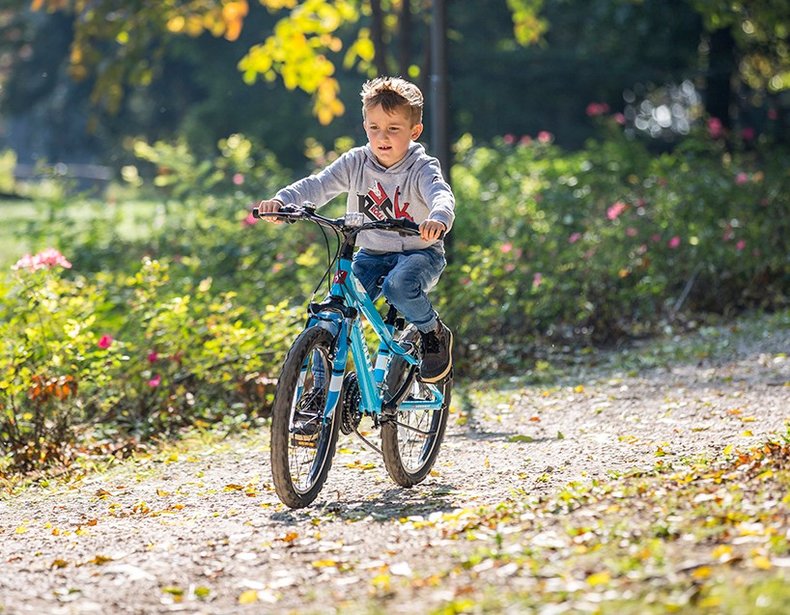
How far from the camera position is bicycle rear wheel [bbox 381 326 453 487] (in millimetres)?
6199

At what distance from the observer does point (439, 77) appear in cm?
1158

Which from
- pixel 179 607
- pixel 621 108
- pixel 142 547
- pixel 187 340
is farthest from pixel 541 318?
pixel 621 108

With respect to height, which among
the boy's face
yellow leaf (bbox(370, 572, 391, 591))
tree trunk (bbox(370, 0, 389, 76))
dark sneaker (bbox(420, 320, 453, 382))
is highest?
tree trunk (bbox(370, 0, 389, 76))

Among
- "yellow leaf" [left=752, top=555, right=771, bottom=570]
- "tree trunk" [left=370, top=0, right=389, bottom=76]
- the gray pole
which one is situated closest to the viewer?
"yellow leaf" [left=752, top=555, right=771, bottom=570]

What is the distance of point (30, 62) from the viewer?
38094 millimetres

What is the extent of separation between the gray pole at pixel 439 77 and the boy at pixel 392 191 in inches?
217

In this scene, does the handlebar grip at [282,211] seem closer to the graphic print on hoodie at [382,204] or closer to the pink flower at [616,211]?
the graphic print on hoodie at [382,204]

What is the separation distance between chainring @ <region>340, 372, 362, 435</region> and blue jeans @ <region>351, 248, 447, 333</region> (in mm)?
374

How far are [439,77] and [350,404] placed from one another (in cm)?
613

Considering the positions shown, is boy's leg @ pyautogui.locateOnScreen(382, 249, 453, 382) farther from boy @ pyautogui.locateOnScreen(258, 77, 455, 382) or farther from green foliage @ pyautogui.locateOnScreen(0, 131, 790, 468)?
green foliage @ pyautogui.locateOnScreen(0, 131, 790, 468)

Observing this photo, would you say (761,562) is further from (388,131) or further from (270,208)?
(388,131)

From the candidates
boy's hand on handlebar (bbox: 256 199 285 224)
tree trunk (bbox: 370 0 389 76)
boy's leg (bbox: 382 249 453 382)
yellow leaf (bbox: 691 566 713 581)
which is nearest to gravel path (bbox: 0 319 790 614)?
boy's leg (bbox: 382 249 453 382)

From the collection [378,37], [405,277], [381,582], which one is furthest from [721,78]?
[381,582]

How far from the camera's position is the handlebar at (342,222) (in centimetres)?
554
